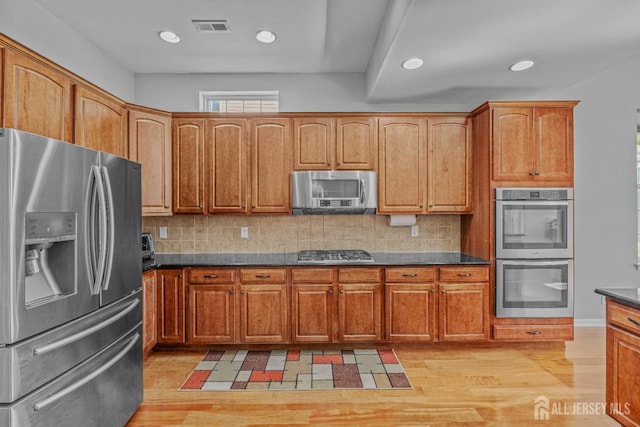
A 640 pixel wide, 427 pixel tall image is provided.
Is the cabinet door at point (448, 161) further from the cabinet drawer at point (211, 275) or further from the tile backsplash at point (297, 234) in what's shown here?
the cabinet drawer at point (211, 275)

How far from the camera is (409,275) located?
3377 mm

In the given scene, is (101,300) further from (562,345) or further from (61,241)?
(562,345)

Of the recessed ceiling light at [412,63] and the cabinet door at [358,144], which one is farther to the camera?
the cabinet door at [358,144]

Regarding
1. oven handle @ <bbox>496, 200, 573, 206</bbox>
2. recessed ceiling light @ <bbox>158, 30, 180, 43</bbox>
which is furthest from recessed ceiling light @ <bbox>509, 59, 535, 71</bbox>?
recessed ceiling light @ <bbox>158, 30, 180, 43</bbox>

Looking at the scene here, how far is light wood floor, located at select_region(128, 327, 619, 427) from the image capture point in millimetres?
2324

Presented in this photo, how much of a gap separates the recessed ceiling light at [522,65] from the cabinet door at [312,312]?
8.26 ft

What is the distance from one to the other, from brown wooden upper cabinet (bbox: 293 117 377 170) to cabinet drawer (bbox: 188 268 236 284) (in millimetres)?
1240

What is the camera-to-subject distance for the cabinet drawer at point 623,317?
1898 mm

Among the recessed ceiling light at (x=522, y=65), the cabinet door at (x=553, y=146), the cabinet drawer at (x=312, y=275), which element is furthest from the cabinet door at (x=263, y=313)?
the recessed ceiling light at (x=522, y=65)

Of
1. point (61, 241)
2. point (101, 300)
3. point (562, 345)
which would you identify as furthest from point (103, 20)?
point (562, 345)

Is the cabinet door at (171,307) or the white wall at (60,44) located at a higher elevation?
the white wall at (60,44)

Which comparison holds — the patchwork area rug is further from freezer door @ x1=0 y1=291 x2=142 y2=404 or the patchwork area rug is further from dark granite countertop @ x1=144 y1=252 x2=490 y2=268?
freezer door @ x1=0 y1=291 x2=142 y2=404

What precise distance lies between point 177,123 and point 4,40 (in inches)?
68.7

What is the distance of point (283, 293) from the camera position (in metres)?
3.36
